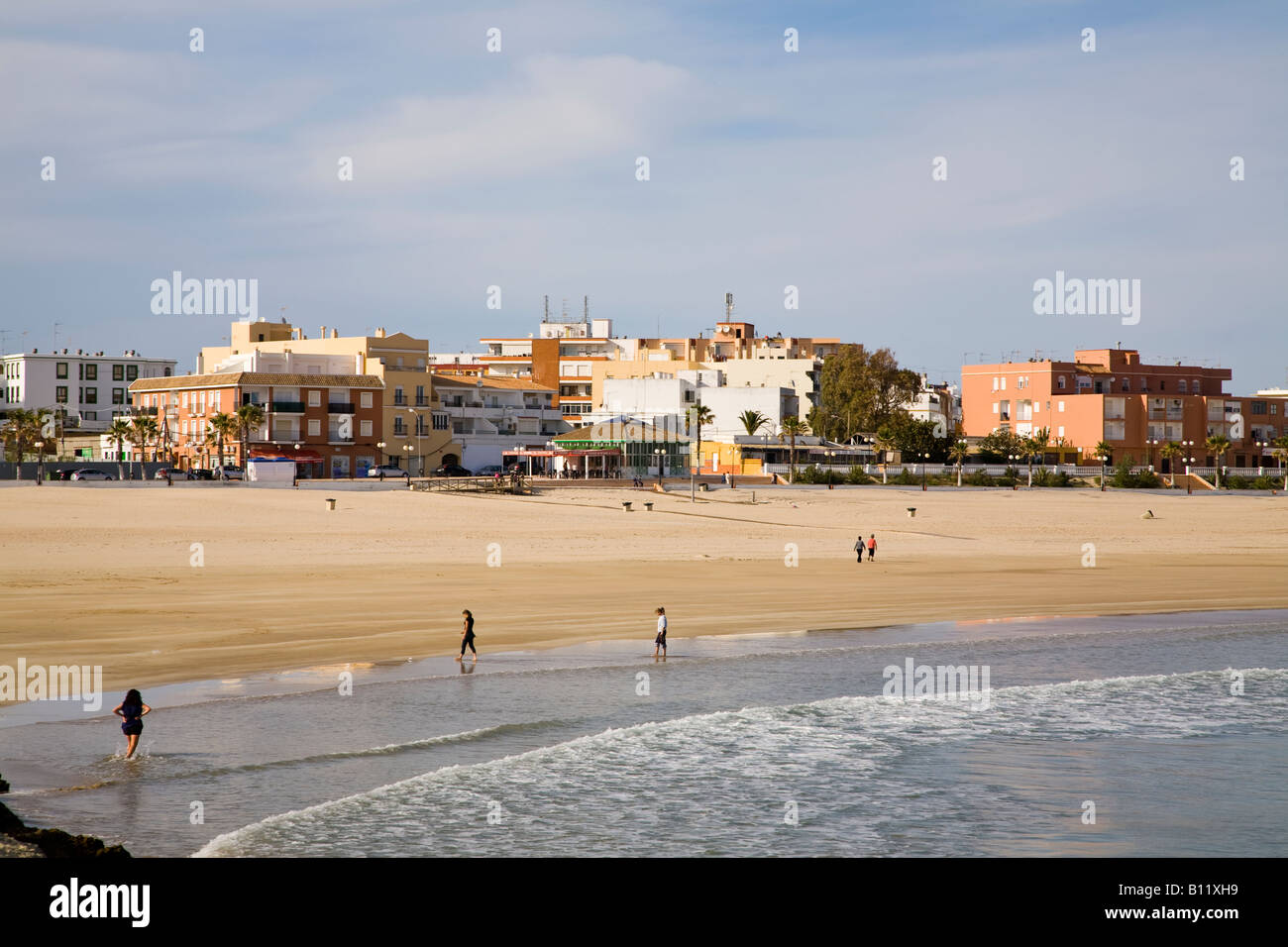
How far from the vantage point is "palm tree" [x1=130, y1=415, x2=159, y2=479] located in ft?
300

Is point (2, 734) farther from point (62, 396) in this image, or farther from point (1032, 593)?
point (62, 396)

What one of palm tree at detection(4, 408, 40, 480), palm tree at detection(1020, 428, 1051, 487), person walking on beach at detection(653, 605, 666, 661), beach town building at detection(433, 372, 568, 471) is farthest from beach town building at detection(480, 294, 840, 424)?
person walking on beach at detection(653, 605, 666, 661)

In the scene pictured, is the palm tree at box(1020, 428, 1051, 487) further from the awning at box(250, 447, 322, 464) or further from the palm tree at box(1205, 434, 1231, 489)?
the awning at box(250, 447, 322, 464)

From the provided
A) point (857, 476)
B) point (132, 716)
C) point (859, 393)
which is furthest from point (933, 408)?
point (132, 716)

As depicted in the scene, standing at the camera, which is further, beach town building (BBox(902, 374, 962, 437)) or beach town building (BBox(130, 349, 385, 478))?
beach town building (BBox(902, 374, 962, 437))

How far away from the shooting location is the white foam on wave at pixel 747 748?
1390 centimetres

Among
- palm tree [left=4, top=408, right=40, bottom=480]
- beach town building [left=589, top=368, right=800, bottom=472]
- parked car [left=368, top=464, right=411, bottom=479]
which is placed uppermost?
beach town building [left=589, top=368, right=800, bottom=472]

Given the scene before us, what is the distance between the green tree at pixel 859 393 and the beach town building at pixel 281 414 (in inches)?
1826

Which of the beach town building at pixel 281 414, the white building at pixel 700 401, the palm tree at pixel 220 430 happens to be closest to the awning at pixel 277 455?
the beach town building at pixel 281 414

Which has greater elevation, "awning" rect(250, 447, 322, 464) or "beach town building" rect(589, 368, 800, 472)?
"beach town building" rect(589, 368, 800, 472)

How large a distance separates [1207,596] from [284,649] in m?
29.8

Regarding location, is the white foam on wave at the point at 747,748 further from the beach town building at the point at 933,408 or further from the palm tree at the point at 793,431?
the beach town building at the point at 933,408

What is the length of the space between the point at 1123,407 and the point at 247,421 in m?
76.9

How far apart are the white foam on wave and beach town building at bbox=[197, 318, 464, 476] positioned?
76297 millimetres
